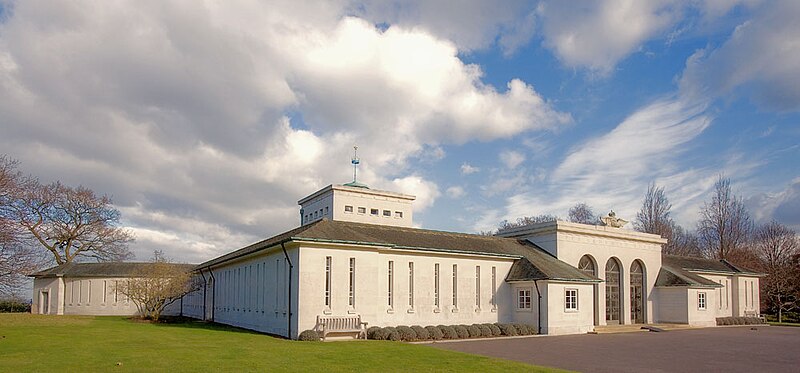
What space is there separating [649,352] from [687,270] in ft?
85.9

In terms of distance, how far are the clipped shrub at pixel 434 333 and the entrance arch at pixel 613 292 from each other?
16.5 metres

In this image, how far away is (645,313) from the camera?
4034 centimetres

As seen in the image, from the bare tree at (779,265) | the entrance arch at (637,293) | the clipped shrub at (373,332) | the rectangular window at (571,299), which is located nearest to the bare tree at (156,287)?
the clipped shrub at (373,332)

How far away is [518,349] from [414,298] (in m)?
7.68

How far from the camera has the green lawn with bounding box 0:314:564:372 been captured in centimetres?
1486

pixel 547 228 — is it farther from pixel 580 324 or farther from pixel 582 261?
pixel 580 324

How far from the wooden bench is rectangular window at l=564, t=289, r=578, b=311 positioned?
11579mm

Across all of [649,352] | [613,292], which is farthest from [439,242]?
[613,292]

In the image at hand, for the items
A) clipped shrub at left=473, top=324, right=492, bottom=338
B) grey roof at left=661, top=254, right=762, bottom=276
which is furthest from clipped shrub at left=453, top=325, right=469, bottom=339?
grey roof at left=661, top=254, right=762, bottom=276

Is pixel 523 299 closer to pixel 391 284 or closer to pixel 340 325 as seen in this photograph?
pixel 391 284

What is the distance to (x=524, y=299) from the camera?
104ft

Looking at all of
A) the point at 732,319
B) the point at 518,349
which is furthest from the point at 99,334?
the point at 732,319

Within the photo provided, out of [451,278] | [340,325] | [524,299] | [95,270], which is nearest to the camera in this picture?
[340,325]

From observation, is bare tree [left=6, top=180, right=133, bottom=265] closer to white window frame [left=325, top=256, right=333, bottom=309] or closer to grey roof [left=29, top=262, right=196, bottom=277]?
grey roof [left=29, top=262, right=196, bottom=277]
